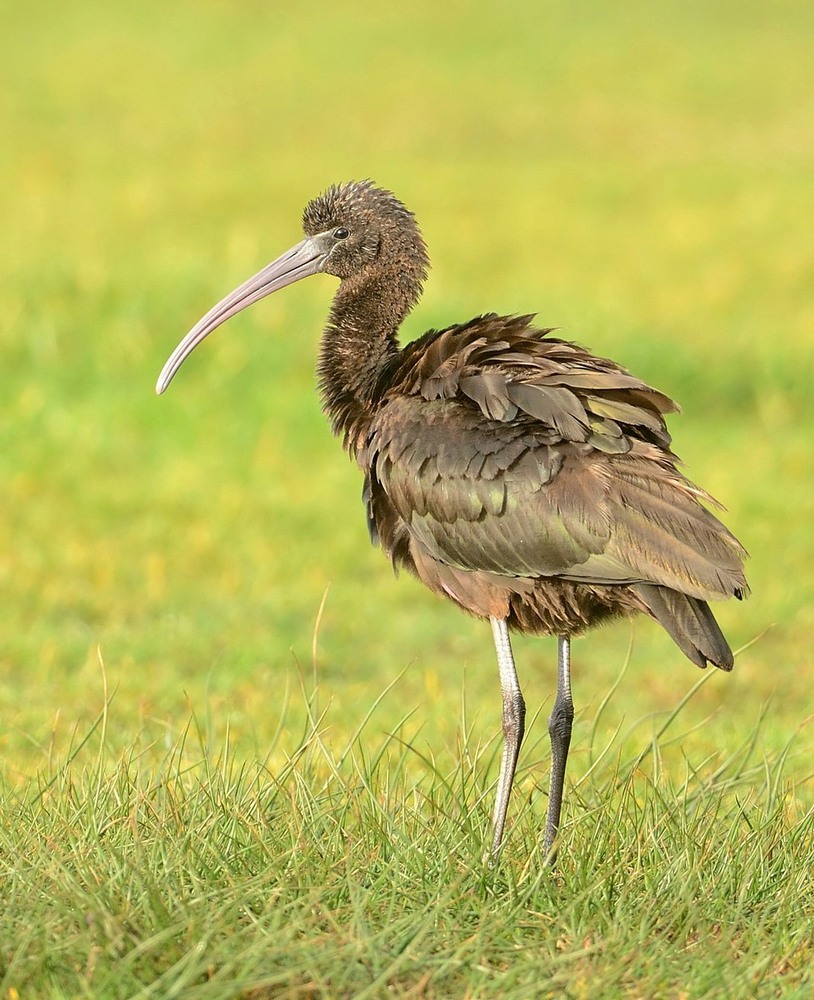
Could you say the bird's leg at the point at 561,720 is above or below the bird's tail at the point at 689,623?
below

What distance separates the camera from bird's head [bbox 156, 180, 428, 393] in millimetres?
5633

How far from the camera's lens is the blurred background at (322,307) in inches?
332

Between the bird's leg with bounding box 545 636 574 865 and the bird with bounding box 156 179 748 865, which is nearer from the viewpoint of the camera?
the bird with bounding box 156 179 748 865

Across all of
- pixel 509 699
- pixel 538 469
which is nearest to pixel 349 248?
pixel 538 469

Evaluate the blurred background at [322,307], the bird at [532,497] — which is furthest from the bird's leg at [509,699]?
the blurred background at [322,307]

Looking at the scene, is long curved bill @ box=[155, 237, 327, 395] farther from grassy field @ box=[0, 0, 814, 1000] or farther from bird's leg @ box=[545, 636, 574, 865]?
bird's leg @ box=[545, 636, 574, 865]

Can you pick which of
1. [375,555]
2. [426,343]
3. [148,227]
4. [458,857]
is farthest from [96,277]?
[458,857]

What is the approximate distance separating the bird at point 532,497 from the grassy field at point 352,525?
0.39 meters

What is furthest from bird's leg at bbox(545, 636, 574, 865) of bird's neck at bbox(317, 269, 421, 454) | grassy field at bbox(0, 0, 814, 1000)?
bird's neck at bbox(317, 269, 421, 454)

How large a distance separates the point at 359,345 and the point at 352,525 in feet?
17.2

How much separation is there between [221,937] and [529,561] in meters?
1.56

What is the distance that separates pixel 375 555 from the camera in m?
10.4

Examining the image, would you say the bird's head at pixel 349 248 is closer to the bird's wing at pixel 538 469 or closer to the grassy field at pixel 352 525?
the bird's wing at pixel 538 469

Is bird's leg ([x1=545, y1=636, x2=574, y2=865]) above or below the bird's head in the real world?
below
